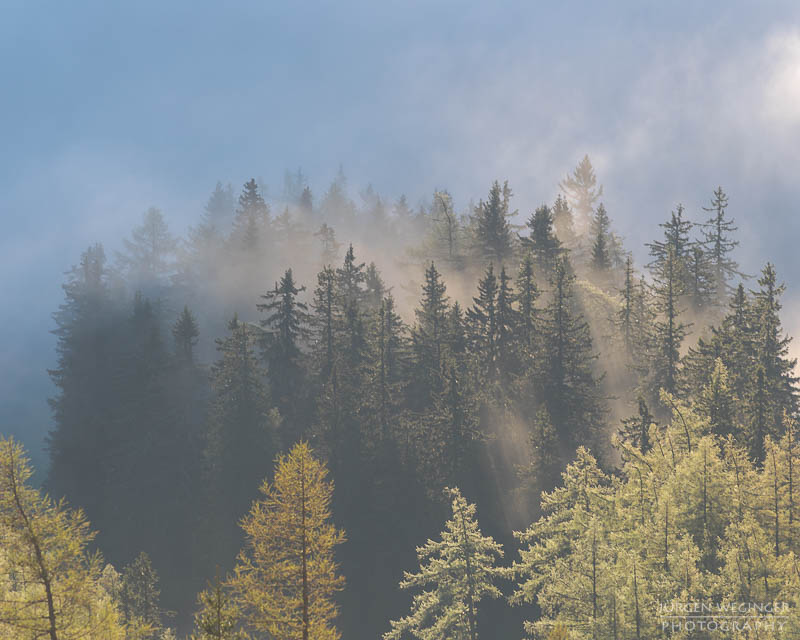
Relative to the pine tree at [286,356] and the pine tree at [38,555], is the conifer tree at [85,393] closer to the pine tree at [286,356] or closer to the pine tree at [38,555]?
the pine tree at [286,356]

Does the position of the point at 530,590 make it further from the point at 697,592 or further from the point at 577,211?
the point at 577,211

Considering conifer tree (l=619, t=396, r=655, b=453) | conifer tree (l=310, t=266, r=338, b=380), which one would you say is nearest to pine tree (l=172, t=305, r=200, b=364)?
conifer tree (l=310, t=266, r=338, b=380)

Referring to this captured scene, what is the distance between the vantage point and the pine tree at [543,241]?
68438mm

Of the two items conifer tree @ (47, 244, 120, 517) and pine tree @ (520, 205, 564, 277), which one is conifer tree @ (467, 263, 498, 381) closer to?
pine tree @ (520, 205, 564, 277)

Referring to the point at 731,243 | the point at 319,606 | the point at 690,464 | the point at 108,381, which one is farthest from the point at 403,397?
the point at 731,243

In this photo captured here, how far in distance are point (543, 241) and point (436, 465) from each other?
3007 cm

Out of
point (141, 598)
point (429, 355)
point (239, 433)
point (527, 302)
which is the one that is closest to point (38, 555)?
point (141, 598)

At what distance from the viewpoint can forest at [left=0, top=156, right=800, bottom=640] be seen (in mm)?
23672

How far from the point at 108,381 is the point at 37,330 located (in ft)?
300

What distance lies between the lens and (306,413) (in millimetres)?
56812

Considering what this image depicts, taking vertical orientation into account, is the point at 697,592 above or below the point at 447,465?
below

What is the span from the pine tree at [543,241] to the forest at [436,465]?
0.35m

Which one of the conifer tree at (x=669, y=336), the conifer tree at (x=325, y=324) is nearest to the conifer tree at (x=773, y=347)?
the conifer tree at (x=669, y=336)

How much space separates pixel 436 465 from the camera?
4866 centimetres
